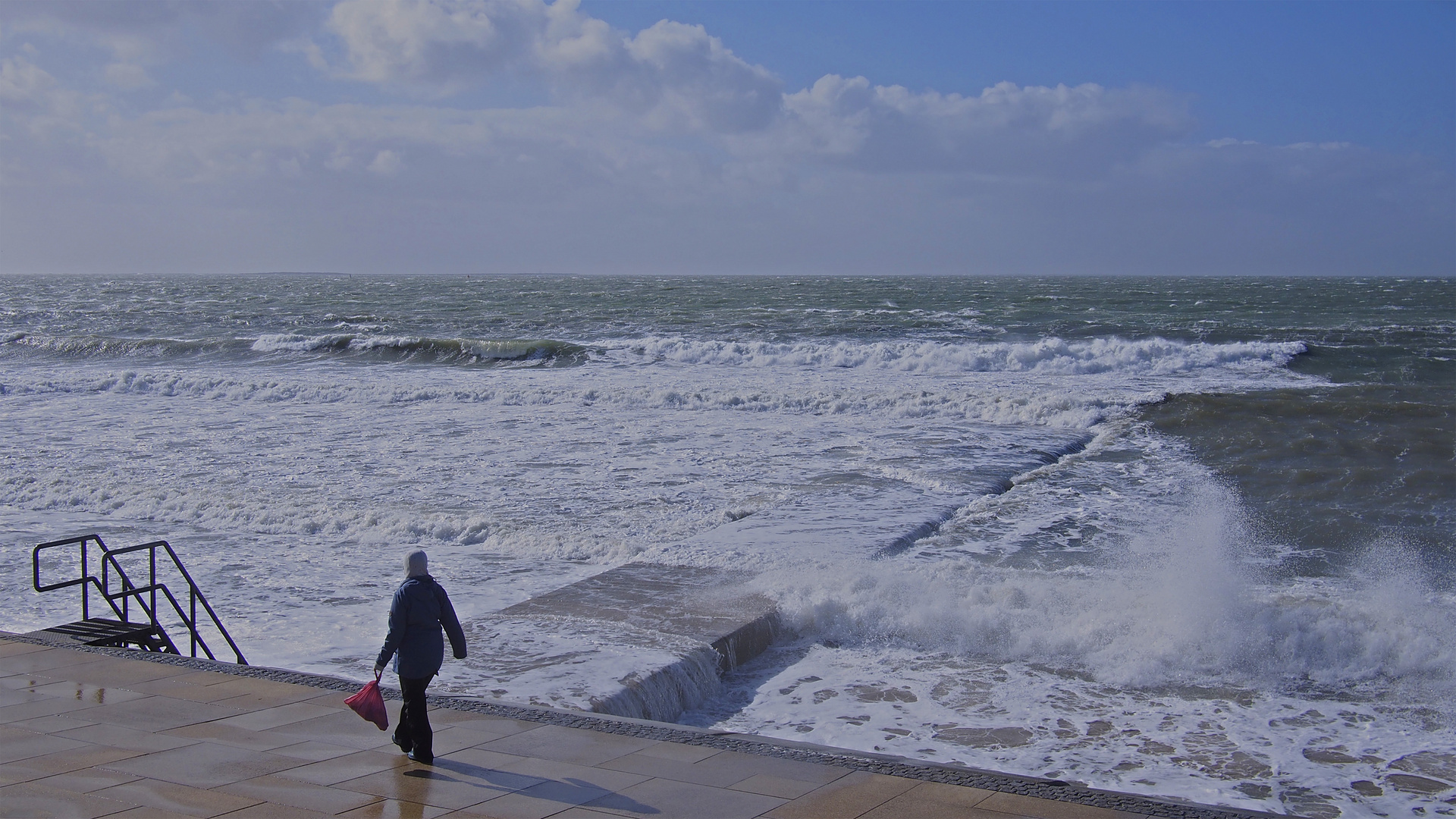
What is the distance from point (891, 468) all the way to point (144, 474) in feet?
35.1

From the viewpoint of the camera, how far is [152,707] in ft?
18.2

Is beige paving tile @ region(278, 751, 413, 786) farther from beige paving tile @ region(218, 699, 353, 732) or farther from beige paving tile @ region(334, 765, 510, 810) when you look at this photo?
beige paving tile @ region(218, 699, 353, 732)

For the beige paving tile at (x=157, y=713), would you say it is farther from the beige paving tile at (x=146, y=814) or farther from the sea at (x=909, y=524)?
the sea at (x=909, y=524)

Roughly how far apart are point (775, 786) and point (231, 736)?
2704mm

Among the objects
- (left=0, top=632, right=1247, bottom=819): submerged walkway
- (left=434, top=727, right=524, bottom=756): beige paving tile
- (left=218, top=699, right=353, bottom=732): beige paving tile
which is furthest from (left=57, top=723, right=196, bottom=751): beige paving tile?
(left=434, top=727, right=524, bottom=756): beige paving tile

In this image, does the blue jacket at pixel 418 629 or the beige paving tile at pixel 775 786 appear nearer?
the beige paving tile at pixel 775 786

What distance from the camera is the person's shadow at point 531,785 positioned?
4.39 m

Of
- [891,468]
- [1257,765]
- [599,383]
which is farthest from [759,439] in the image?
[1257,765]

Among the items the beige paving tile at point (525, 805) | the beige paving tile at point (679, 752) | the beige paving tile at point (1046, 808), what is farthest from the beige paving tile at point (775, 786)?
the beige paving tile at point (1046, 808)

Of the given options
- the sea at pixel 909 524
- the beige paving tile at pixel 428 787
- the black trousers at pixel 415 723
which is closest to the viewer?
the beige paving tile at pixel 428 787

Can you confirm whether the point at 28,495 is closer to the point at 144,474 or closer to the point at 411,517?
the point at 144,474

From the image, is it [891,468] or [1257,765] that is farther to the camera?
[891,468]

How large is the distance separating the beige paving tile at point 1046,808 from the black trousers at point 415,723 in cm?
250

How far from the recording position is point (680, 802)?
4406 millimetres
